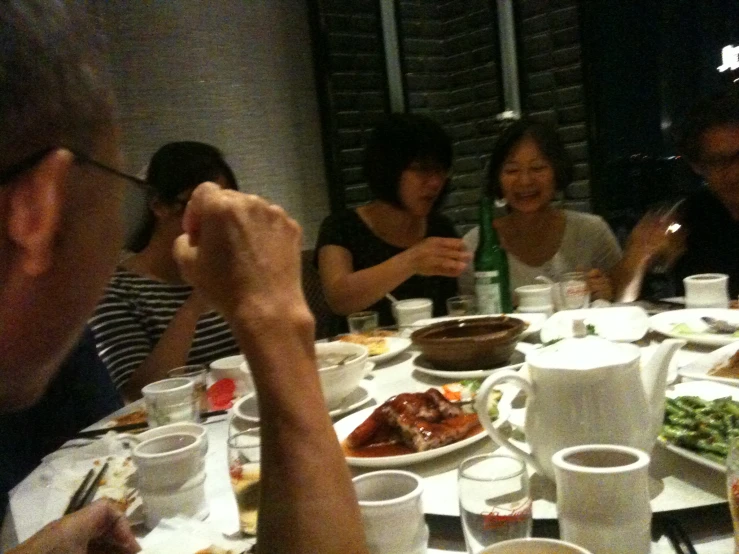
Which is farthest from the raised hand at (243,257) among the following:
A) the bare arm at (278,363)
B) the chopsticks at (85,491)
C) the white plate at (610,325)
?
the white plate at (610,325)

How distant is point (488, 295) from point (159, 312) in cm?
103

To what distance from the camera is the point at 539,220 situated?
8.20 feet

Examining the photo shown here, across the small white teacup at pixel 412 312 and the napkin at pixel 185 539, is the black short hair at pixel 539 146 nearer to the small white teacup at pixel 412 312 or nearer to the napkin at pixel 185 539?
the small white teacup at pixel 412 312

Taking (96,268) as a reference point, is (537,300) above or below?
below

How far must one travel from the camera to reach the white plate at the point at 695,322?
1.28 m

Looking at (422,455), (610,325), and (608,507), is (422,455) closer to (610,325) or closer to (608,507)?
(608,507)

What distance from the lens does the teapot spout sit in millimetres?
750

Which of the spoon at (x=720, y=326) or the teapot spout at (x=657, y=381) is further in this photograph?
the spoon at (x=720, y=326)

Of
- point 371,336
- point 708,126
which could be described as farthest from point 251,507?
point 708,126

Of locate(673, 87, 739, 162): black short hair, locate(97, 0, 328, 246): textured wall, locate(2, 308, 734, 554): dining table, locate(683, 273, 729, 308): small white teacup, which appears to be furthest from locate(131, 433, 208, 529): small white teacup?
locate(97, 0, 328, 246): textured wall

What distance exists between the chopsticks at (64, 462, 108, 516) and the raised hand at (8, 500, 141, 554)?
0.12 m

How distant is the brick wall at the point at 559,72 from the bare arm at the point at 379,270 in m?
1.37

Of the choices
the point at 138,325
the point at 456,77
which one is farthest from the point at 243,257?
the point at 456,77

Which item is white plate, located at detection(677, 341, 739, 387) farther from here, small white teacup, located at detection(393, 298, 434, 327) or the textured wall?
the textured wall
